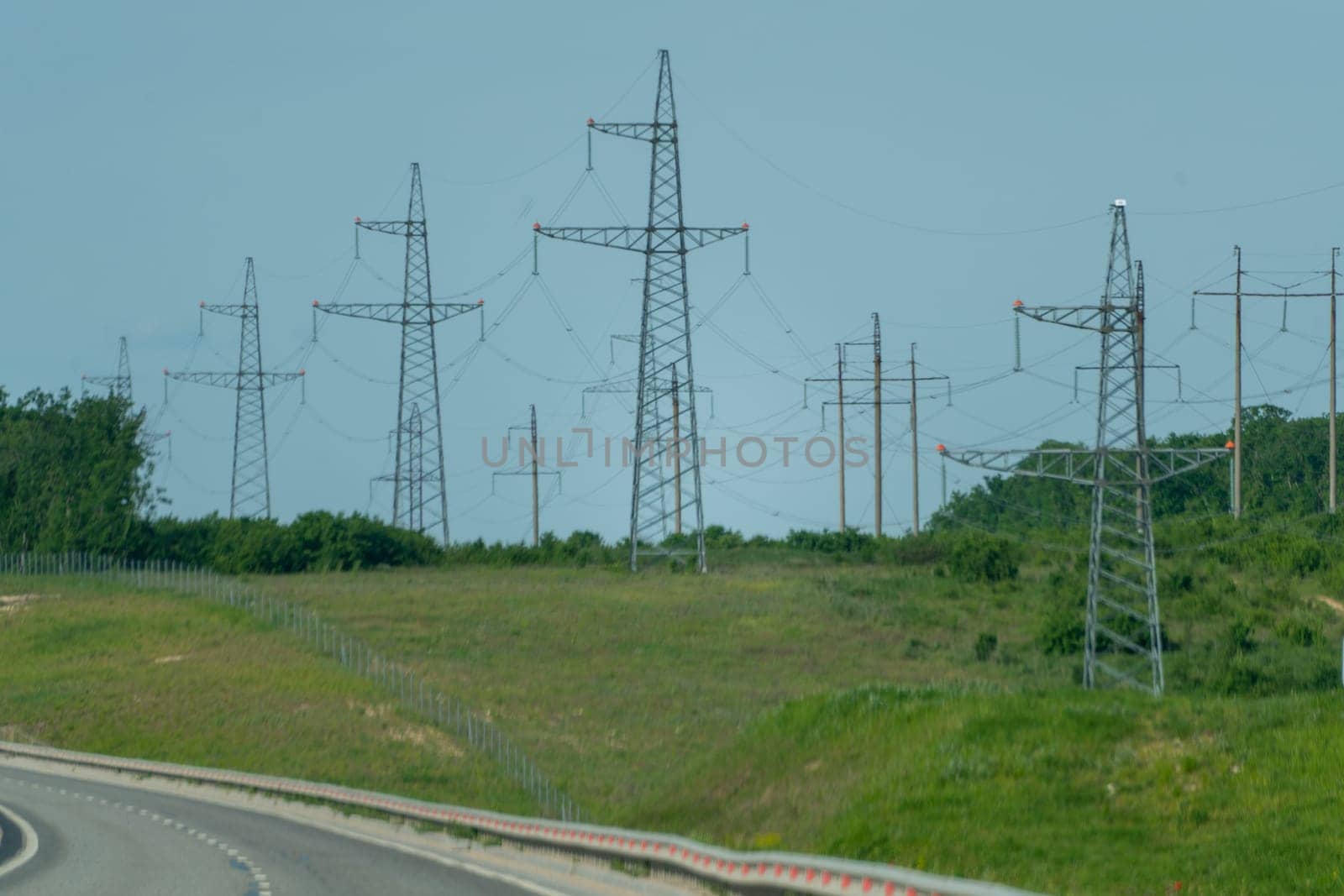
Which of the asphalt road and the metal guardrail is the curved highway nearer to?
the asphalt road

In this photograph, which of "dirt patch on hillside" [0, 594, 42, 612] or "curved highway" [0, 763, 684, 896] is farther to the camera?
"dirt patch on hillside" [0, 594, 42, 612]

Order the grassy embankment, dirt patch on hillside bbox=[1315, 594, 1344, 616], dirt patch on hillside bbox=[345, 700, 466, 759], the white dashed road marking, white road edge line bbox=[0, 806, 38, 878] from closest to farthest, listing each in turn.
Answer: the grassy embankment
the white dashed road marking
white road edge line bbox=[0, 806, 38, 878]
dirt patch on hillside bbox=[345, 700, 466, 759]
dirt patch on hillside bbox=[1315, 594, 1344, 616]

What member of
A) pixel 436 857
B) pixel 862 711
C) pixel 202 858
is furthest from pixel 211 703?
pixel 862 711

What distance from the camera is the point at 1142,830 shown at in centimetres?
1877

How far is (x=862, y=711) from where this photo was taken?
86.6 ft

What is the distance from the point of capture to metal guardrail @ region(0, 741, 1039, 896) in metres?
14.3

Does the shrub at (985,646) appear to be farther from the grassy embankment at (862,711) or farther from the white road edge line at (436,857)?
the white road edge line at (436,857)

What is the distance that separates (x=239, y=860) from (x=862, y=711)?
385 inches

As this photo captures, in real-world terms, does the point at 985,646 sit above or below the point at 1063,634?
below

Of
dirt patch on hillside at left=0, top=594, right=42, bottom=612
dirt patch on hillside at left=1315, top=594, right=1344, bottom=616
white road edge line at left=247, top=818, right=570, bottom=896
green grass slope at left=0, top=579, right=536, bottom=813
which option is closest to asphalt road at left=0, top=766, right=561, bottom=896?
white road edge line at left=247, top=818, right=570, bottom=896

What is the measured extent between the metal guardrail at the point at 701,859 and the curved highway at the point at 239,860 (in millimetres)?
351

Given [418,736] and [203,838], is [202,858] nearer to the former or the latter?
[203,838]

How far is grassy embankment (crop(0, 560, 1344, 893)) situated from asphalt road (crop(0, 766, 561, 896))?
4.46 meters

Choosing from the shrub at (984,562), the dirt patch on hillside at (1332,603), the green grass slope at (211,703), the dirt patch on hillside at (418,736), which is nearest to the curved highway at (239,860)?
the green grass slope at (211,703)
